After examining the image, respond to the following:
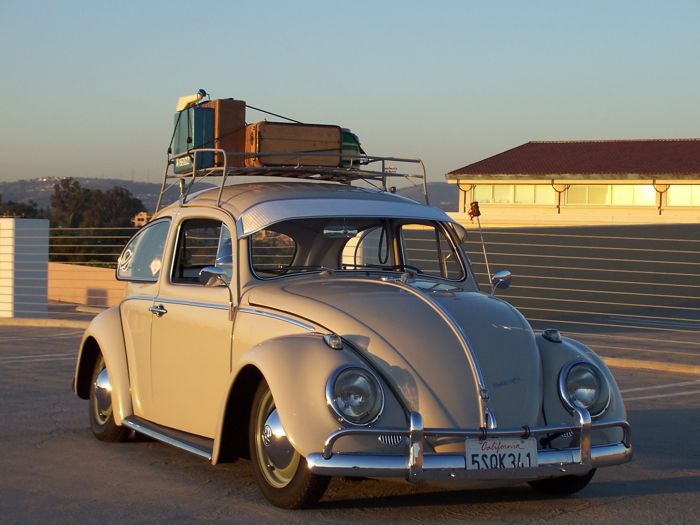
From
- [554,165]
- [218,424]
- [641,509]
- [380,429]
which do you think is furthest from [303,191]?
[554,165]

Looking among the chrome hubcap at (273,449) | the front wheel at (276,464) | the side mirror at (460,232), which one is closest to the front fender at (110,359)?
the front wheel at (276,464)

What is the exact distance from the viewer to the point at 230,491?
6.90 m

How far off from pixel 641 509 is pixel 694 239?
21.7 m

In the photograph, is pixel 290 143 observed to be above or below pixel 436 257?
above

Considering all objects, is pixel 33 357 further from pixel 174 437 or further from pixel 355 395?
pixel 355 395

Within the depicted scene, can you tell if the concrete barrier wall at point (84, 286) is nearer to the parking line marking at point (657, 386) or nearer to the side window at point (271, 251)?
the parking line marking at point (657, 386)

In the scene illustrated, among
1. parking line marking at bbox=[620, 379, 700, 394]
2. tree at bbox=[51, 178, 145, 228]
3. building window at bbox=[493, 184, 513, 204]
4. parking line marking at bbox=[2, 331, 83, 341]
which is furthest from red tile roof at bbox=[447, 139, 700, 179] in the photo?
parking line marking at bbox=[620, 379, 700, 394]

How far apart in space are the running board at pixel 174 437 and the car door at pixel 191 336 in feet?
0.14

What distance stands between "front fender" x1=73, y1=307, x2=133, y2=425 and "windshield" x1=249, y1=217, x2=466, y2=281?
1295mm

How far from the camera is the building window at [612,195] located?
45.7m

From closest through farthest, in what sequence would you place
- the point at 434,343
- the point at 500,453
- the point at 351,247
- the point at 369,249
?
the point at 500,453 < the point at 434,343 < the point at 351,247 < the point at 369,249

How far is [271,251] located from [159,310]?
2.91 ft

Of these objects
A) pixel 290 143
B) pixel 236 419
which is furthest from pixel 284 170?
pixel 236 419

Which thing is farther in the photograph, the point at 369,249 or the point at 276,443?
the point at 369,249
